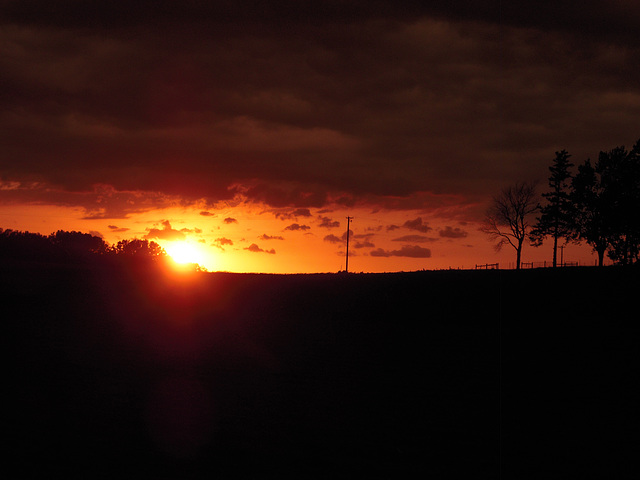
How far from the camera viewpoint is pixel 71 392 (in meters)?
18.0

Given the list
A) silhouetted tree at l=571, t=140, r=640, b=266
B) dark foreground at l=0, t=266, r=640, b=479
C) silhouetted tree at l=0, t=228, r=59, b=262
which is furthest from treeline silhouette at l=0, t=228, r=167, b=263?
silhouetted tree at l=571, t=140, r=640, b=266

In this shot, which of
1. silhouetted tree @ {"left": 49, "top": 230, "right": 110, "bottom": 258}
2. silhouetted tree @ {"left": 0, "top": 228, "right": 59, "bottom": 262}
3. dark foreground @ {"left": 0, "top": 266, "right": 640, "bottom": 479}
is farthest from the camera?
silhouetted tree @ {"left": 49, "top": 230, "right": 110, "bottom": 258}

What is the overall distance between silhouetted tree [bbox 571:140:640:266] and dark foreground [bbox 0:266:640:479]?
32.1 meters

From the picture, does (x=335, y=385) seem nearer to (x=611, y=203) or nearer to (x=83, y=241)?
(x=611, y=203)

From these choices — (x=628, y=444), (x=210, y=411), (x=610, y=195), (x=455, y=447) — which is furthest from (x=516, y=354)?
(x=610, y=195)

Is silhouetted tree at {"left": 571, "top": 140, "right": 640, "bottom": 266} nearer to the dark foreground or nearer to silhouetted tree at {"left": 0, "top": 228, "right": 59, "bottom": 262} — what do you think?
the dark foreground

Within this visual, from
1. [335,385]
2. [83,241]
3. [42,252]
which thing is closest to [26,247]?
[42,252]

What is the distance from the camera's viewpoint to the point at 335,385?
20.4 metres

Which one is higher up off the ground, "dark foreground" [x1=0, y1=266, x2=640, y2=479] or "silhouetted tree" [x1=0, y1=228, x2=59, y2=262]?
"silhouetted tree" [x1=0, y1=228, x2=59, y2=262]

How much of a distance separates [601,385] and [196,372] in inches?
617

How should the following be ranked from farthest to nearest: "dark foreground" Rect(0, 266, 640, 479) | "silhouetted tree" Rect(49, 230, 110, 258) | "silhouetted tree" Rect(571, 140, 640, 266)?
"silhouetted tree" Rect(49, 230, 110, 258)
"silhouetted tree" Rect(571, 140, 640, 266)
"dark foreground" Rect(0, 266, 640, 479)

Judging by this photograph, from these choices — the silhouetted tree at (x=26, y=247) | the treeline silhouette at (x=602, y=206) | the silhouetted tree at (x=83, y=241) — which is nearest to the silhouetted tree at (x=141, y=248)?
the silhouetted tree at (x=83, y=241)

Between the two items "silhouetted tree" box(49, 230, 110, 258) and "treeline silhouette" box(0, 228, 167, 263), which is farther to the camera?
"silhouetted tree" box(49, 230, 110, 258)

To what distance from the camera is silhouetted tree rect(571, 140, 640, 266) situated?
72.8 m
